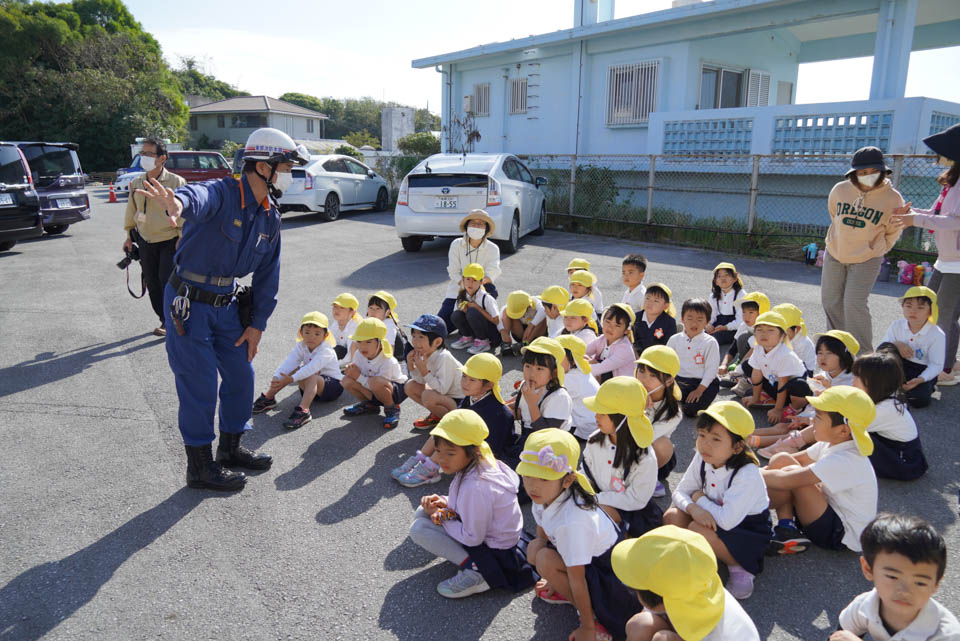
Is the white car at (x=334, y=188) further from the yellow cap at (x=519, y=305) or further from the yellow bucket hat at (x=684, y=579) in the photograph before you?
the yellow bucket hat at (x=684, y=579)

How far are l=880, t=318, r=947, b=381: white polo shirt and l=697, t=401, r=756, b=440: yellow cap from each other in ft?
9.70

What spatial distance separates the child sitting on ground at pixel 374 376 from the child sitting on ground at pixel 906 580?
3.34 metres

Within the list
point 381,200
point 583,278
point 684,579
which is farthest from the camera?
point 381,200

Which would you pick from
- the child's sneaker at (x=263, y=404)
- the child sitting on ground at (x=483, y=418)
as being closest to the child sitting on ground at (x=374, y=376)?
the child's sneaker at (x=263, y=404)

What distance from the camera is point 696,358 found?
201 inches

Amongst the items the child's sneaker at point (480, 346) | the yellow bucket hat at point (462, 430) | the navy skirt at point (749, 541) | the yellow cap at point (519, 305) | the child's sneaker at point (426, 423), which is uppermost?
the yellow bucket hat at point (462, 430)

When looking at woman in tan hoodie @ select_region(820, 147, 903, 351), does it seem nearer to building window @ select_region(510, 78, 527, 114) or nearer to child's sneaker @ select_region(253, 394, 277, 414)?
child's sneaker @ select_region(253, 394, 277, 414)

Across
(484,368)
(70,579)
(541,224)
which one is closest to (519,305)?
(484,368)

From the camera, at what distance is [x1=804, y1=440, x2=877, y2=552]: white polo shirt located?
3125 millimetres

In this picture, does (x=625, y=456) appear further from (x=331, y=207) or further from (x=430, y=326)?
(x=331, y=207)

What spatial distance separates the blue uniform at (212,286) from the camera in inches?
144

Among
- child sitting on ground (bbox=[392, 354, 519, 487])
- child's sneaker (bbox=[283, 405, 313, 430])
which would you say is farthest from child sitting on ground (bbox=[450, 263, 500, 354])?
child sitting on ground (bbox=[392, 354, 519, 487])

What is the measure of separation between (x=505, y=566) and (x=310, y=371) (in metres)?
2.57

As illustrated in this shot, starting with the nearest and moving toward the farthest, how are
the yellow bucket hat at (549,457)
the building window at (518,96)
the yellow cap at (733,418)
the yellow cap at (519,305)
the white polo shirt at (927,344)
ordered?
the yellow bucket hat at (549,457) → the yellow cap at (733,418) → the white polo shirt at (927,344) → the yellow cap at (519,305) → the building window at (518,96)
